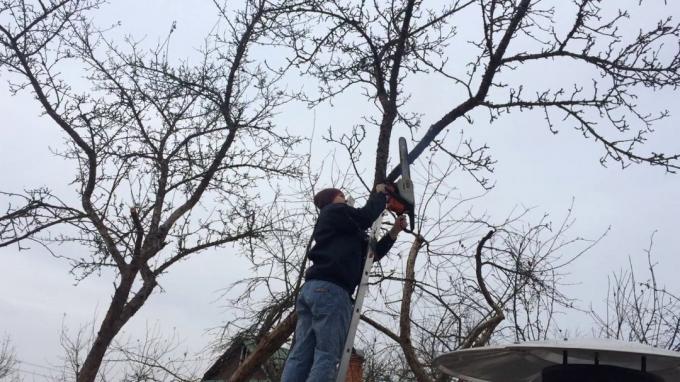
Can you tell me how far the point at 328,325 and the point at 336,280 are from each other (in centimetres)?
29

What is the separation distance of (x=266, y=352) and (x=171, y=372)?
7.88 feet

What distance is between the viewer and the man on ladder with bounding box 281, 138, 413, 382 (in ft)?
12.1

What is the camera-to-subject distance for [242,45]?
858 cm

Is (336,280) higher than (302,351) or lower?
higher

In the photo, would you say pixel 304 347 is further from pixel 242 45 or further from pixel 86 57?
pixel 86 57

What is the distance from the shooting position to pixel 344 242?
13.4 feet

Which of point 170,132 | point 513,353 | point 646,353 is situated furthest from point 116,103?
point 646,353

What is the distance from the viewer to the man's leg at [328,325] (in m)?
3.55

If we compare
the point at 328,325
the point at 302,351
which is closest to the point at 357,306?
the point at 328,325

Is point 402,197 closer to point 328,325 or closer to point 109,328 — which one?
point 328,325

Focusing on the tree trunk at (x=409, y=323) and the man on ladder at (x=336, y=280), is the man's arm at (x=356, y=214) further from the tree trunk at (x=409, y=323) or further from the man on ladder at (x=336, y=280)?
the tree trunk at (x=409, y=323)

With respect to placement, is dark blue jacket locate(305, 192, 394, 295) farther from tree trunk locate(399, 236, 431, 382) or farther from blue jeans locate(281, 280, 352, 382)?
tree trunk locate(399, 236, 431, 382)

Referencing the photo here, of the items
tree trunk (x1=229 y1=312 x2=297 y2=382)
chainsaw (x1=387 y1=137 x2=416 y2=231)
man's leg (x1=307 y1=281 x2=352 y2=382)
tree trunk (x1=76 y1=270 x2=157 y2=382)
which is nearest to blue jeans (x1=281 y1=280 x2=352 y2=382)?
man's leg (x1=307 y1=281 x2=352 y2=382)

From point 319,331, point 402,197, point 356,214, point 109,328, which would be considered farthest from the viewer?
point 109,328
